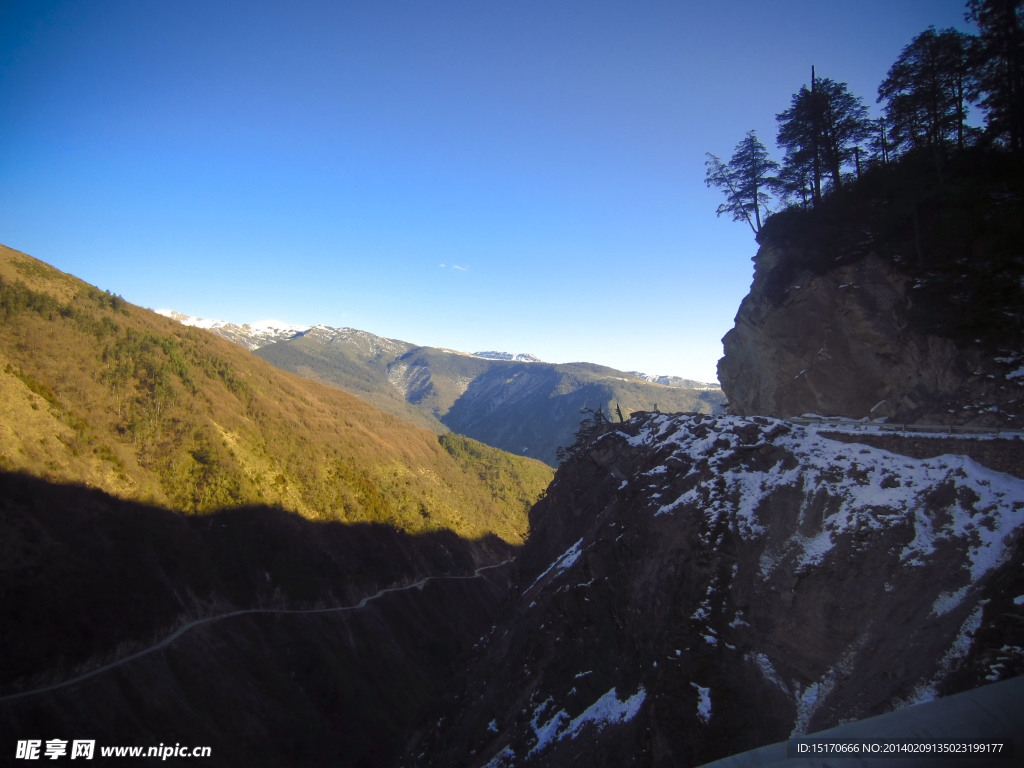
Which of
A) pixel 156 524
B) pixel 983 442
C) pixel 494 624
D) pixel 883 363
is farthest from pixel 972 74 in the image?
pixel 156 524

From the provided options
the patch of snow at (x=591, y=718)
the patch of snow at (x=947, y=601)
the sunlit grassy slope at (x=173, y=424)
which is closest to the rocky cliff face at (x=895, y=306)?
the patch of snow at (x=947, y=601)

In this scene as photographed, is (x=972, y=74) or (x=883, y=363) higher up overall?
(x=972, y=74)

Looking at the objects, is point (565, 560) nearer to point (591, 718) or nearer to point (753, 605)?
point (591, 718)

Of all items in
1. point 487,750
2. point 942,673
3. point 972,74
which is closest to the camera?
point 942,673

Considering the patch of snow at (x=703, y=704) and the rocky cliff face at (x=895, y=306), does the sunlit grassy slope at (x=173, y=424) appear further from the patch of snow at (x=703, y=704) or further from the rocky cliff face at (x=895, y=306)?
the rocky cliff face at (x=895, y=306)

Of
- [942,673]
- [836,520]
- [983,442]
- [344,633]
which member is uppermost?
[983,442]

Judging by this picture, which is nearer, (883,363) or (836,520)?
(836,520)

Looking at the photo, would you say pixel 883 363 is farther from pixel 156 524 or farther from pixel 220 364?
pixel 220 364

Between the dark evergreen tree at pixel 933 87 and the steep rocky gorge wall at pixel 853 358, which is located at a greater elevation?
the dark evergreen tree at pixel 933 87
